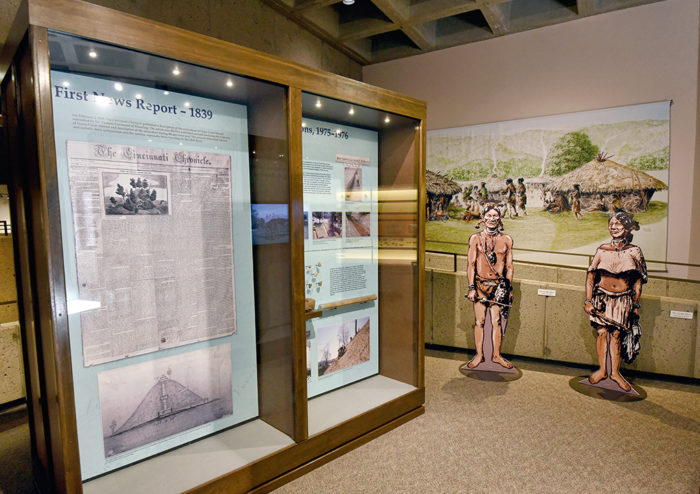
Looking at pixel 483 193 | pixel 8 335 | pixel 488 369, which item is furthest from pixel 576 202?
pixel 8 335

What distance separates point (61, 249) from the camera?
1649mm

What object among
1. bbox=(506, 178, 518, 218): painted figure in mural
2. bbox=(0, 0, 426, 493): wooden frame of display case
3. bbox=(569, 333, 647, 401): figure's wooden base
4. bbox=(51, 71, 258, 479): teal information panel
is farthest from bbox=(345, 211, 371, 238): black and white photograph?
bbox=(506, 178, 518, 218): painted figure in mural

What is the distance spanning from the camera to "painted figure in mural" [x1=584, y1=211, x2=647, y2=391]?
12.0ft

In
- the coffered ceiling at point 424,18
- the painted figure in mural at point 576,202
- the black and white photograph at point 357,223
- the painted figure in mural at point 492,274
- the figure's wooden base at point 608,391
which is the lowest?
the figure's wooden base at point 608,391

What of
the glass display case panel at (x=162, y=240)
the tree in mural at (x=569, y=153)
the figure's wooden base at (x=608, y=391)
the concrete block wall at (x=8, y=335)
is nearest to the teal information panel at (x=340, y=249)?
the glass display case panel at (x=162, y=240)

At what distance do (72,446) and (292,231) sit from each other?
55.6 inches

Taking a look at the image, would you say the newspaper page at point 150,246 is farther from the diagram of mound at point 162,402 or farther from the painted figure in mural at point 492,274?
the painted figure in mural at point 492,274

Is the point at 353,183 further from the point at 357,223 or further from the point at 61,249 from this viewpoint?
the point at 61,249

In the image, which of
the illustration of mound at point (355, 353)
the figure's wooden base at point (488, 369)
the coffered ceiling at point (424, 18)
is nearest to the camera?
the illustration of mound at point (355, 353)

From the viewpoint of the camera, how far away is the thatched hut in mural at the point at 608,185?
438 cm

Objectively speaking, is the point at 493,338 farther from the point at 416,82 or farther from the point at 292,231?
the point at 416,82

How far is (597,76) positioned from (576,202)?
4.52ft

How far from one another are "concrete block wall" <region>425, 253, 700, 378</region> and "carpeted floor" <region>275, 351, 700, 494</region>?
1.27 ft

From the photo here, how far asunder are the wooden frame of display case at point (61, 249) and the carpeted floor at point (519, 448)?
225 millimetres
